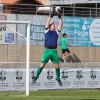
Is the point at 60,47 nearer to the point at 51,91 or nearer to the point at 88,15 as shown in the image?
the point at 88,15

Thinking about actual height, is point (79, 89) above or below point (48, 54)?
below

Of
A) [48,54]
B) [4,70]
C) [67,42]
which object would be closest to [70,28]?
[67,42]

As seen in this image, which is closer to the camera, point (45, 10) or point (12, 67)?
point (12, 67)

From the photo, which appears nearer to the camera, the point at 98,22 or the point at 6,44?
the point at 6,44

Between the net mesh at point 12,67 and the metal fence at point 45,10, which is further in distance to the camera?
the metal fence at point 45,10

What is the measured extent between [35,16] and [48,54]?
12.3m

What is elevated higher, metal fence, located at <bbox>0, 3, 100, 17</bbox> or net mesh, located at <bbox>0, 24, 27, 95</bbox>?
metal fence, located at <bbox>0, 3, 100, 17</bbox>

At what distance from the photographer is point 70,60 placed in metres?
31.2

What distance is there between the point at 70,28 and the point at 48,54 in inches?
552

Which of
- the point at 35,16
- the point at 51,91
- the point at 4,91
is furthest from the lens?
the point at 35,16

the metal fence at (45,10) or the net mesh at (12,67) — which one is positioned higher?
the metal fence at (45,10)

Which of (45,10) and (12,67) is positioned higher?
(45,10)

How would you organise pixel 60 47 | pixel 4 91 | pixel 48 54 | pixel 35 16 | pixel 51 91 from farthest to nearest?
1. pixel 60 47
2. pixel 35 16
3. pixel 51 91
4. pixel 4 91
5. pixel 48 54

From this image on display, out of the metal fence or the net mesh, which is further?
the metal fence
